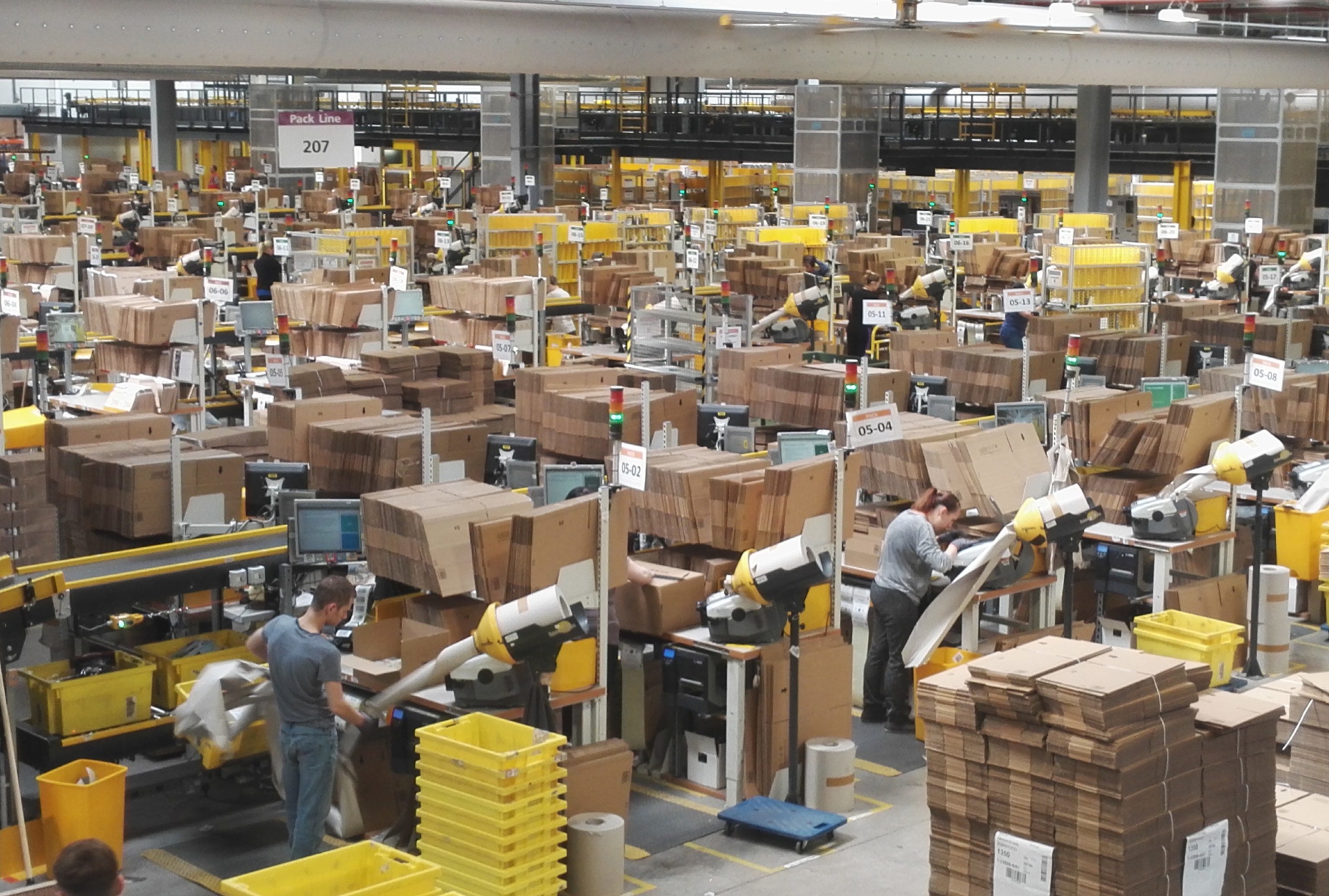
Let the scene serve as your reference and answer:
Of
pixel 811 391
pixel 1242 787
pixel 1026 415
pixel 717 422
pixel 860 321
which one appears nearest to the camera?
pixel 1242 787

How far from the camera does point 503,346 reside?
552 inches

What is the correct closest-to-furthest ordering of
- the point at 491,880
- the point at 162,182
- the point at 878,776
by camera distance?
1. the point at 491,880
2. the point at 878,776
3. the point at 162,182

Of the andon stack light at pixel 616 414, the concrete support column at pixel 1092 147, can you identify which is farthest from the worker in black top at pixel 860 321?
the concrete support column at pixel 1092 147

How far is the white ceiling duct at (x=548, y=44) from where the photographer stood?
11836mm

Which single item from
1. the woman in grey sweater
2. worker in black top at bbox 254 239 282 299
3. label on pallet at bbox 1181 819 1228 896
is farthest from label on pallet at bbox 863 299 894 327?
label on pallet at bbox 1181 819 1228 896

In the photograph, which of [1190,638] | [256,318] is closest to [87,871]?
[1190,638]

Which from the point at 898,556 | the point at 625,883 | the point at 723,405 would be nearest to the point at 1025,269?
the point at 723,405

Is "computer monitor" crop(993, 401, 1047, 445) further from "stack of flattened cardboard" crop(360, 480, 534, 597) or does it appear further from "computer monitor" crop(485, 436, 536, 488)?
"stack of flattened cardboard" crop(360, 480, 534, 597)

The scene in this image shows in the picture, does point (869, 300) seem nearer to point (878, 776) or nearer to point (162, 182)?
point (878, 776)

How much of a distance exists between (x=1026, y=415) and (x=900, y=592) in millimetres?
2713

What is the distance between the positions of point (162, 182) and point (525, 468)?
94.9ft

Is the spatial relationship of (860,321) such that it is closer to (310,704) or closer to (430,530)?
(430,530)

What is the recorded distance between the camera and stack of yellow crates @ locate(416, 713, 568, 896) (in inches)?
251

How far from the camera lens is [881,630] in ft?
29.8
